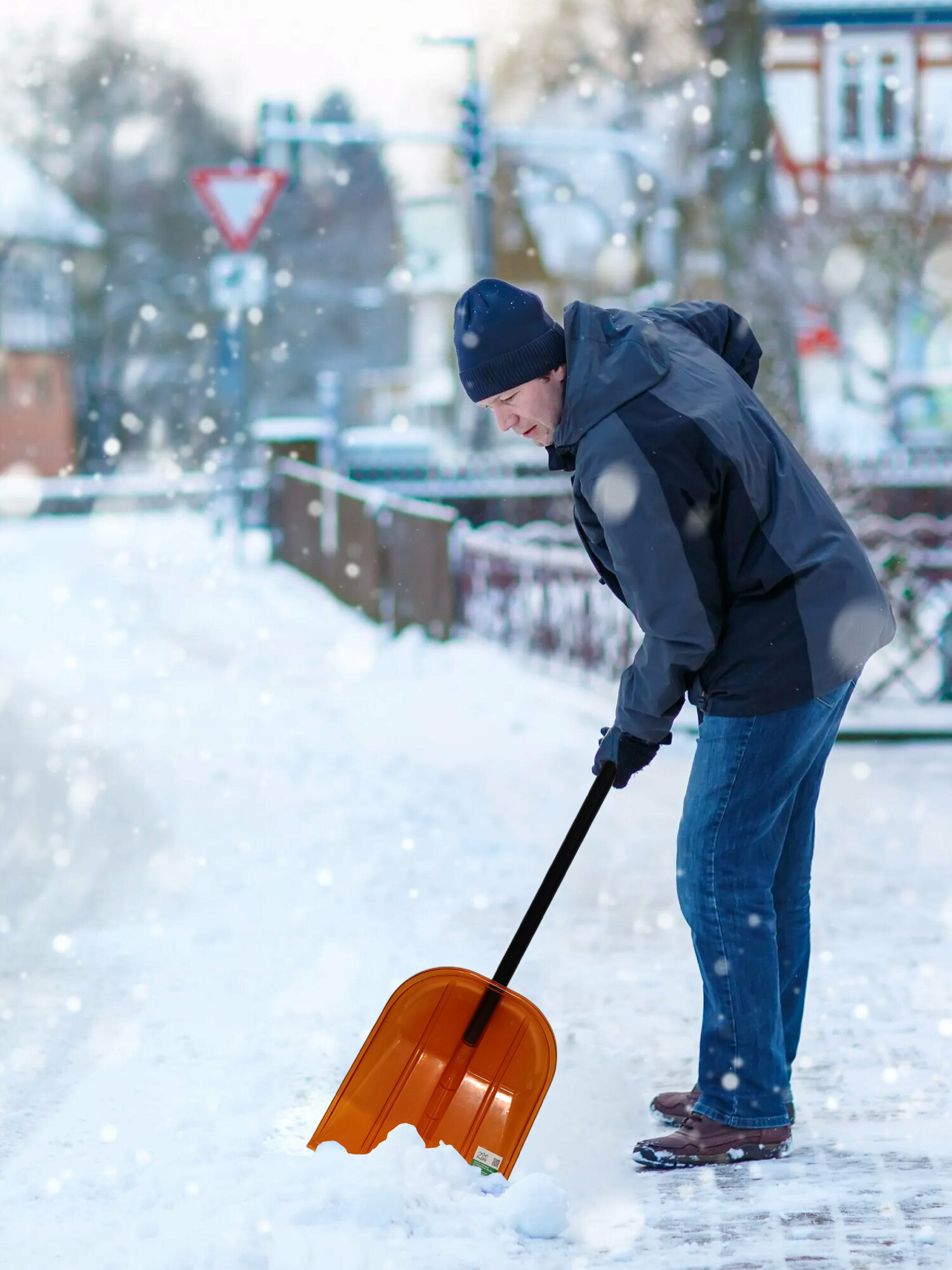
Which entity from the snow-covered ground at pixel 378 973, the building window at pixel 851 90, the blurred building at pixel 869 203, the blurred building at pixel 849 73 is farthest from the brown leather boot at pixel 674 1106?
the building window at pixel 851 90

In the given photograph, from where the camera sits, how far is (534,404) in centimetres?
295

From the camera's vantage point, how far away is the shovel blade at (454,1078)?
120 inches

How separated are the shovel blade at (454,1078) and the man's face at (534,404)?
3.52 feet

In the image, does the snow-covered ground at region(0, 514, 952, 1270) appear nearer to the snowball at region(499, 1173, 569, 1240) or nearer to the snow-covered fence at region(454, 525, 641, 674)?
the snowball at region(499, 1173, 569, 1240)

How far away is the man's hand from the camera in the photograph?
9.85ft

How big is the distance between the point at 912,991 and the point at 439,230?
47.2 meters

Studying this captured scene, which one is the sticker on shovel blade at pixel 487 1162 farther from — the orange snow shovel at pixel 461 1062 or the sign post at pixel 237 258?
the sign post at pixel 237 258

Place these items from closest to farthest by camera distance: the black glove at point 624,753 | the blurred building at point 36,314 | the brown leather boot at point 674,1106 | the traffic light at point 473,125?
the black glove at point 624,753
the brown leather boot at point 674,1106
the traffic light at point 473,125
the blurred building at point 36,314

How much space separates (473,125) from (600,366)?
16007mm

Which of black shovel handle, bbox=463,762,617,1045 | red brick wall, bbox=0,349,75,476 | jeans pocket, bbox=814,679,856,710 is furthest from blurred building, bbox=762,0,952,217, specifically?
black shovel handle, bbox=463,762,617,1045

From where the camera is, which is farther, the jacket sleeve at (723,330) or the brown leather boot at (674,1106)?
the brown leather boot at (674,1106)

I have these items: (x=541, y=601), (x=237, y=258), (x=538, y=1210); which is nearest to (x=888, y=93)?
(x=237, y=258)

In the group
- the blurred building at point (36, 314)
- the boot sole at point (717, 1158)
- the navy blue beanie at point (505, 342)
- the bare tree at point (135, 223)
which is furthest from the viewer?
the bare tree at point (135, 223)

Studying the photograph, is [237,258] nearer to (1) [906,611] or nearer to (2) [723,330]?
(1) [906,611]
